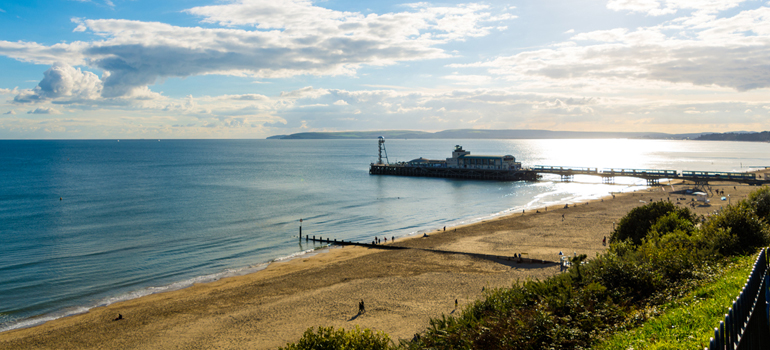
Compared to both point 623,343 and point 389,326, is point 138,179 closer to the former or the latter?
point 389,326

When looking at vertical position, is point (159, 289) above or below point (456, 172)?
below

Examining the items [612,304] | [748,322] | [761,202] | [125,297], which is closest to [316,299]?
[125,297]

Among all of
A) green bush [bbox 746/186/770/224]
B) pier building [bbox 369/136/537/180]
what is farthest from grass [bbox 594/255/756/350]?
pier building [bbox 369/136/537/180]

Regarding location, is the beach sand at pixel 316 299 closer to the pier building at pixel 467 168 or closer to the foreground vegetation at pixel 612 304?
the foreground vegetation at pixel 612 304

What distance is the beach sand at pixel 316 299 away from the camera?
24047 mm

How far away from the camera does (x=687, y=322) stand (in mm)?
10062

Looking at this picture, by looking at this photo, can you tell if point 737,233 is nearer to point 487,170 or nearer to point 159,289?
point 159,289

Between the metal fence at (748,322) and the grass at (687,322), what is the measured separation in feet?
3.06

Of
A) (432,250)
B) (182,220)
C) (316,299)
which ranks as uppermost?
(182,220)

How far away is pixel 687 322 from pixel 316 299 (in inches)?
927

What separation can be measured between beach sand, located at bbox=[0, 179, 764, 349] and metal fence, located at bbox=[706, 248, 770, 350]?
A: 1414 cm

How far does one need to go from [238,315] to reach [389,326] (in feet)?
32.8

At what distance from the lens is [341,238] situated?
51062 millimetres

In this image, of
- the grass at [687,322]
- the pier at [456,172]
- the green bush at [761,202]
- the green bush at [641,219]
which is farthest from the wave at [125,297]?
the pier at [456,172]
